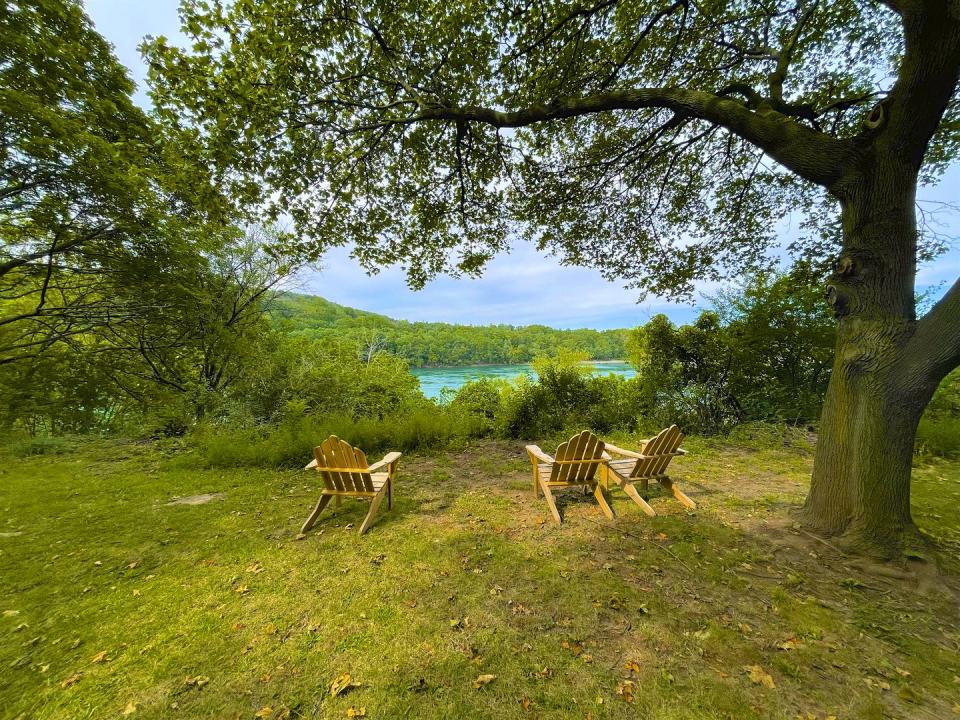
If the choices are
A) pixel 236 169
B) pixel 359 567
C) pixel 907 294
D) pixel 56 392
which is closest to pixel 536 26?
pixel 236 169

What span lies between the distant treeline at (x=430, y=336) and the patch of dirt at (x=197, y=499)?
7336 mm

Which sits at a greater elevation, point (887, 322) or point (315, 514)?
point (887, 322)

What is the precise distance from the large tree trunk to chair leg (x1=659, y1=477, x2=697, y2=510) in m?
1.16

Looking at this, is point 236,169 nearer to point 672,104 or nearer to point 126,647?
point 126,647

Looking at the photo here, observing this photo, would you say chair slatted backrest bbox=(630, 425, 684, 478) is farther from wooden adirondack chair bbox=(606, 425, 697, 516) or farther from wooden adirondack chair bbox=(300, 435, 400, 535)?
wooden adirondack chair bbox=(300, 435, 400, 535)

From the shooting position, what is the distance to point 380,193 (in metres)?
6.56

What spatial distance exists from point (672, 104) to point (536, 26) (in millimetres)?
2140

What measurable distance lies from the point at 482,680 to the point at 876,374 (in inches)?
149

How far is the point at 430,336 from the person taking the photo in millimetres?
→ 24922

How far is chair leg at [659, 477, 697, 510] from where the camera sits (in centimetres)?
392

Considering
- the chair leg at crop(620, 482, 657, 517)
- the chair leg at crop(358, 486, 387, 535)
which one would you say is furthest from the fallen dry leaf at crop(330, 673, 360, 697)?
the chair leg at crop(620, 482, 657, 517)

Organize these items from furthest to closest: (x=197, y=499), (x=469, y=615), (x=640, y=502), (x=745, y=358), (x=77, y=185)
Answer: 1. (x=745, y=358)
2. (x=77, y=185)
3. (x=197, y=499)
4. (x=640, y=502)
5. (x=469, y=615)

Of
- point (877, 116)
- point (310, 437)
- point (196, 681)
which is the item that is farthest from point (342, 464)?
point (877, 116)

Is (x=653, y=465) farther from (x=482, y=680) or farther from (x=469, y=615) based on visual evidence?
(x=482, y=680)
